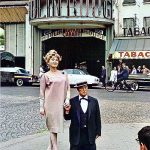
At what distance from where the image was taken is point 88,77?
3616 cm

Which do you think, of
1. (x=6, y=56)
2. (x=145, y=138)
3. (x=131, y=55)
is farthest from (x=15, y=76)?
(x=145, y=138)

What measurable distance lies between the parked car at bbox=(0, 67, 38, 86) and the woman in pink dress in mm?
29723

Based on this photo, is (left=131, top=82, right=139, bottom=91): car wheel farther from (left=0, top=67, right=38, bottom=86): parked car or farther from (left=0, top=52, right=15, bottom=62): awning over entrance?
(left=0, top=52, right=15, bottom=62): awning over entrance

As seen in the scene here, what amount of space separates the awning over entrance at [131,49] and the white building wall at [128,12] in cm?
140

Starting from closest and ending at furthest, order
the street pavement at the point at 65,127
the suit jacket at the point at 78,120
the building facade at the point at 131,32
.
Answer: the suit jacket at the point at 78,120
the street pavement at the point at 65,127
the building facade at the point at 131,32

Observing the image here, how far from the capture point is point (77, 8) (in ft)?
138

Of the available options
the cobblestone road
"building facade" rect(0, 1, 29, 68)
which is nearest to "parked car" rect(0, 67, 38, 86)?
"building facade" rect(0, 1, 29, 68)

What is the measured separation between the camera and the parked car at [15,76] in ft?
125

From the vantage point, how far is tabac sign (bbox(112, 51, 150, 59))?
134 ft

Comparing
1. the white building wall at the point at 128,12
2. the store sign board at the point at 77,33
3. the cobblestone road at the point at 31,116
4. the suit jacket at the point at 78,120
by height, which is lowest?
the cobblestone road at the point at 31,116

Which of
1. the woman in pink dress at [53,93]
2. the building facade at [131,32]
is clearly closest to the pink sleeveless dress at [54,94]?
the woman in pink dress at [53,93]

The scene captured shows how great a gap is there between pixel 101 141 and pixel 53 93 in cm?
283

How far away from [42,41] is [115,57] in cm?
703

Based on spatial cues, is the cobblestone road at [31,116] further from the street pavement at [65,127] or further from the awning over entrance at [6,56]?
the awning over entrance at [6,56]
